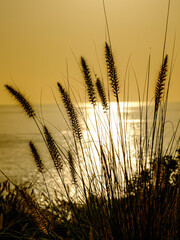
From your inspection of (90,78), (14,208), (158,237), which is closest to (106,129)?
(90,78)

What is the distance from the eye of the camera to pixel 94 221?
137 centimetres

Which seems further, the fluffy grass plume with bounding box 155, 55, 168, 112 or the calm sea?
the calm sea

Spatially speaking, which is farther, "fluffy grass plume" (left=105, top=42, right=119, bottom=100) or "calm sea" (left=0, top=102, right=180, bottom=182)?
"calm sea" (left=0, top=102, right=180, bottom=182)

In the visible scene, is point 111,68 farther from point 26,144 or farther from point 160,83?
point 26,144

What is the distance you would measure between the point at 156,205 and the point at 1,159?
4661cm

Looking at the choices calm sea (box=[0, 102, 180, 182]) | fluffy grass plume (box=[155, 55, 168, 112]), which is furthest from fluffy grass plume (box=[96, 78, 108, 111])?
fluffy grass plume (box=[155, 55, 168, 112])

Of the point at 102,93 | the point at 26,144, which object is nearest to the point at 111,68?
the point at 102,93

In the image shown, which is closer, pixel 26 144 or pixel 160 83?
pixel 160 83

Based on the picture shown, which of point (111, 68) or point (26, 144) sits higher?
point (26, 144)

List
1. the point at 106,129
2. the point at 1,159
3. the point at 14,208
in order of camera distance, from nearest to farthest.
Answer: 1. the point at 106,129
2. the point at 14,208
3. the point at 1,159

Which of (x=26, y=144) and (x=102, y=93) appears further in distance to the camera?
(x=26, y=144)

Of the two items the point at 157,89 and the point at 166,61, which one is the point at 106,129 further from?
the point at 166,61

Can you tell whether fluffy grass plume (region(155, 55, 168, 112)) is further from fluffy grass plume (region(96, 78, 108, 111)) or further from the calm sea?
fluffy grass plume (region(96, 78, 108, 111))

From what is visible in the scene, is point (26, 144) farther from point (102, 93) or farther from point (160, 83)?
point (160, 83)
